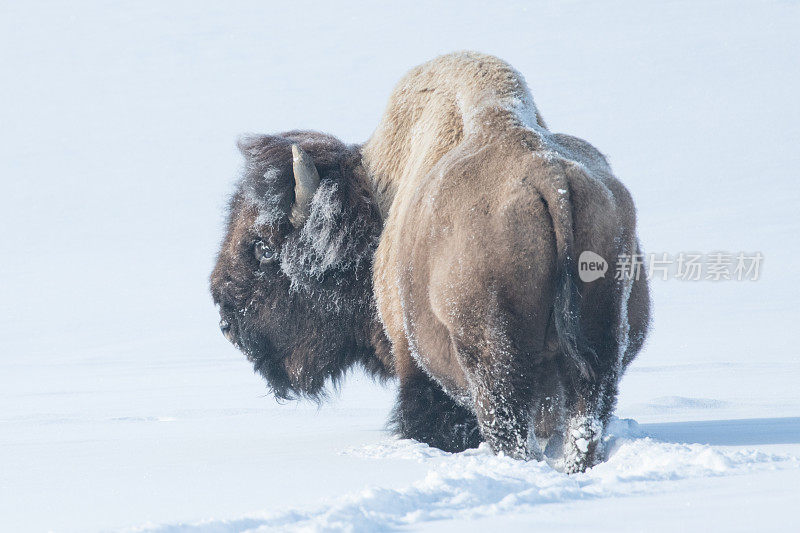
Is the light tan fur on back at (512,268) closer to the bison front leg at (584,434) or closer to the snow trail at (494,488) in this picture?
the bison front leg at (584,434)

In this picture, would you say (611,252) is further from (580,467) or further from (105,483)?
(105,483)

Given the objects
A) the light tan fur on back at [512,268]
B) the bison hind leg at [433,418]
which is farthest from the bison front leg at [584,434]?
the bison hind leg at [433,418]

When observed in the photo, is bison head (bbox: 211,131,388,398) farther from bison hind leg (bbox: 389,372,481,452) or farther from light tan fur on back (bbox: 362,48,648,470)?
light tan fur on back (bbox: 362,48,648,470)

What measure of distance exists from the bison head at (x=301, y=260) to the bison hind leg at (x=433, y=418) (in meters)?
0.58

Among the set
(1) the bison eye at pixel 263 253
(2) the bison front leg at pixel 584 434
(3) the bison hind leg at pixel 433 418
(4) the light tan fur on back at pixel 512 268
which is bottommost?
(3) the bison hind leg at pixel 433 418

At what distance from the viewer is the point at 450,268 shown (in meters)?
2.98

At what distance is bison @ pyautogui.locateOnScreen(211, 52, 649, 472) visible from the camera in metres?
2.84

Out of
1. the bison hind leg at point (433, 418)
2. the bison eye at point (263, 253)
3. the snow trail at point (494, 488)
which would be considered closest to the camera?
the snow trail at point (494, 488)

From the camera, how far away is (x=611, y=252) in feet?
9.44

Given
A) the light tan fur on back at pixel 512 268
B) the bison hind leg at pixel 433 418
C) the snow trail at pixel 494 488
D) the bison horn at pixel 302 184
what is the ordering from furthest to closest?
the bison horn at pixel 302 184 → the bison hind leg at pixel 433 418 → the light tan fur on back at pixel 512 268 → the snow trail at pixel 494 488

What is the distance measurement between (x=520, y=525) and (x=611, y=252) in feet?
3.91

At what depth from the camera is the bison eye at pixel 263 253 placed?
441 cm

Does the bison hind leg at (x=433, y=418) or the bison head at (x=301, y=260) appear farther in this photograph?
the bison head at (x=301, y=260)

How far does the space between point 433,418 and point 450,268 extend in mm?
1000
